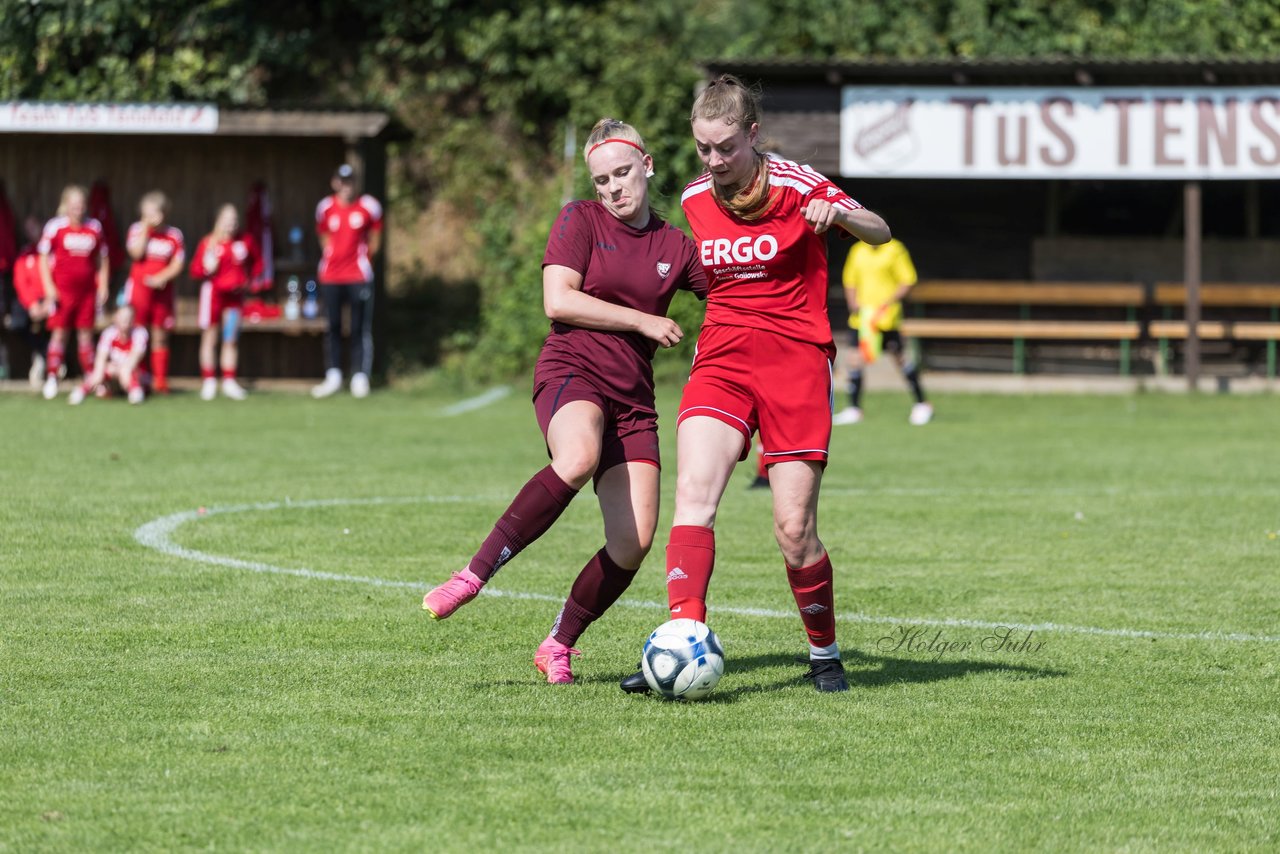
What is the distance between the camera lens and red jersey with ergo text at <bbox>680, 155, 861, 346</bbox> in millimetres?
5562

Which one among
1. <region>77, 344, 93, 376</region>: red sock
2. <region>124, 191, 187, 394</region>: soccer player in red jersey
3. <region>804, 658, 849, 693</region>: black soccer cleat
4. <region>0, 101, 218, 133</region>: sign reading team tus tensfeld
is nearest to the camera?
<region>804, 658, 849, 693</region>: black soccer cleat

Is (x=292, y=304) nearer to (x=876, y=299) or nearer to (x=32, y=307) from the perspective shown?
(x=32, y=307)

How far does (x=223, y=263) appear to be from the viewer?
65.5 feet

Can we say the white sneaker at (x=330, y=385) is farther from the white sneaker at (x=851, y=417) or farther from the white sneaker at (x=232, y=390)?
the white sneaker at (x=851, y=417)

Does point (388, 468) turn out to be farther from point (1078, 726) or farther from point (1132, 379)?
point (1132, 379)

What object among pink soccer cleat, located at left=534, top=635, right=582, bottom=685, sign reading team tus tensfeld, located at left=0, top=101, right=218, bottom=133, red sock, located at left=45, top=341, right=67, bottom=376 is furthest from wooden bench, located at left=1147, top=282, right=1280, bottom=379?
pink soccer cleat, located at left=534, top=635, right=582, bottom=685

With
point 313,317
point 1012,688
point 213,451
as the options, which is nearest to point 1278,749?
point 1012,688

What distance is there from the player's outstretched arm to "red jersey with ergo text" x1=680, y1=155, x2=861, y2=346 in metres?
0.26

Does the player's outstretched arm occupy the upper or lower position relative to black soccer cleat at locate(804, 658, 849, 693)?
upper

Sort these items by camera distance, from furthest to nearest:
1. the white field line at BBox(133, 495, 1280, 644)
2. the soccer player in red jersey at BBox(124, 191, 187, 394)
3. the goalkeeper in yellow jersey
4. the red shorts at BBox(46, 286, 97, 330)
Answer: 1. the red shorts at BBox(46, 286, 97, 330)
2. the soccer player in red jersey at BBox(124, 191, 187, 394)
3. the goalkeeper in yellow jersey
4. the white field line at BBox(133, 495, 1280, 644)

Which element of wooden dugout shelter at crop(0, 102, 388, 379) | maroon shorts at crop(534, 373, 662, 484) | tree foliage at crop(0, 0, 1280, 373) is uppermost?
tree foliage at crop(0, 0, 1280, 373)

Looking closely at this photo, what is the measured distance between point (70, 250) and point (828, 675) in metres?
15.9

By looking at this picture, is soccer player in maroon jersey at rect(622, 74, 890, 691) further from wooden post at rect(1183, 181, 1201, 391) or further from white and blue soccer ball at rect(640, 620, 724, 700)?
wooden post at rect(1183, 181, 1201, 391)

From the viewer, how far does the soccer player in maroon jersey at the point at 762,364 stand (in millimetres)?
5484
